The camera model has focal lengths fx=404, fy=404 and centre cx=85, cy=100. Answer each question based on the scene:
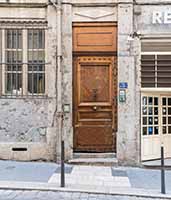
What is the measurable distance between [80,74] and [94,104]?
99 centimetres

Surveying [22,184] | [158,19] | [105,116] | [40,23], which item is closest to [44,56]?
[40,23]

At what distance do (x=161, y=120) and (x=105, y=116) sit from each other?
1851 mm

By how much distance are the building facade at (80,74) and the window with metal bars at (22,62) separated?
30mm

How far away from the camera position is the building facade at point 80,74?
11.8 m

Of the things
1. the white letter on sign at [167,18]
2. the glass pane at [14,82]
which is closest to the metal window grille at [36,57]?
the glass pane at [14,82]

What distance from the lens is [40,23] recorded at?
12.0 metres

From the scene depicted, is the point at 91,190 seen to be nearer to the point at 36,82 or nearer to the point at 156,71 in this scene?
the point at 36,82

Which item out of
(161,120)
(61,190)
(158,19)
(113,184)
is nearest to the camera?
(61,190)

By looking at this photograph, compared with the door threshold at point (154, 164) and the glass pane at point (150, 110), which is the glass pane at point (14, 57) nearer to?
the glass pane at point (150, 110)

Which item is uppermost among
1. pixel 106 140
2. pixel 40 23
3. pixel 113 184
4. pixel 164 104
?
pixel 40 23

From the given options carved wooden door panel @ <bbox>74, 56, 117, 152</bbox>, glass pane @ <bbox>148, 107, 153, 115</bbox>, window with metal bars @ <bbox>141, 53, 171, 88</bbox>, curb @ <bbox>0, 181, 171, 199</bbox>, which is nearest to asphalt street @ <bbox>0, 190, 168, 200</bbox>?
curb @ <bbox>0, 181, 171, 199</bbox>

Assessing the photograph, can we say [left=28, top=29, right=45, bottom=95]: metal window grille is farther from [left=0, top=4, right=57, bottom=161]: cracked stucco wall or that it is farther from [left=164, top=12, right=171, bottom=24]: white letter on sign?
[left=164, top=12, right=171, bottom=24]: white letter on sign

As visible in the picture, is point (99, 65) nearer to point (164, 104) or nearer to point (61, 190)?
point (164, 104)

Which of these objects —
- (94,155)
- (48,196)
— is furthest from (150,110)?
(48,196)
